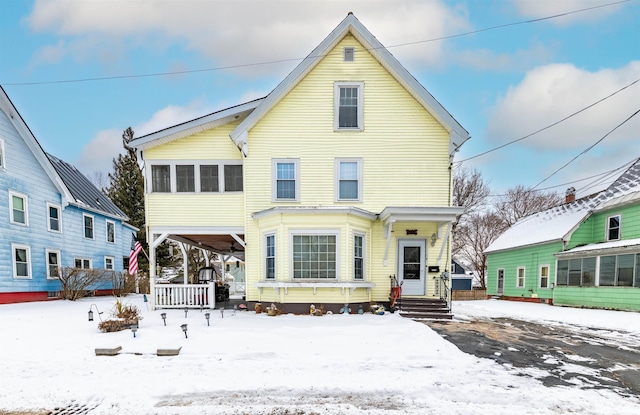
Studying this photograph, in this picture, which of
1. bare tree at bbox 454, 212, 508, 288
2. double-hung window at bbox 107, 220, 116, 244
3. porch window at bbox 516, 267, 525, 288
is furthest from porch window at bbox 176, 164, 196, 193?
bare tree at bbox 454, 212, 508, 288

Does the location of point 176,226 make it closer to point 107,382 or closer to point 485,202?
point 107,382

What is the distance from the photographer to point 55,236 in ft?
53.2

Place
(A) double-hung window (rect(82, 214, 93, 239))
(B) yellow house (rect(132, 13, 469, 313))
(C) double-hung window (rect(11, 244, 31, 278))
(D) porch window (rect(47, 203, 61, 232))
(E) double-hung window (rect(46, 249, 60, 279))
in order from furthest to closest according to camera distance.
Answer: (A) double-hung window (rect(82, 214, 93, 239)), (D) porch window (rect(47, 203, 61, 232)), (E) double-hung window (rect(46, 249, 60, 279)), (C) double-hung window (rect(11, 244, 31, 278)), (B) yellow house (rect(132, 13, 469, 313))

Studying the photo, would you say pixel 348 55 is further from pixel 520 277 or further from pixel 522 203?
pixel 522 203

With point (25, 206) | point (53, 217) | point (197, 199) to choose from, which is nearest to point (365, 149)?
point (197, 199)

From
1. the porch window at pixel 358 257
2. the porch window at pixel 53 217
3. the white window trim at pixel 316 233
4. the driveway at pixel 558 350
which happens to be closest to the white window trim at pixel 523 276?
the driveway at pixel 558 350

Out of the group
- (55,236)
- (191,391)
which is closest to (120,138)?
(55,236)

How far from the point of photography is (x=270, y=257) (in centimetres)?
1077

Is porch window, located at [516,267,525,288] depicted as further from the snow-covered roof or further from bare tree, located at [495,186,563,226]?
bare tree, located at [495,186,563,226]

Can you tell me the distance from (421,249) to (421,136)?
14.1ft

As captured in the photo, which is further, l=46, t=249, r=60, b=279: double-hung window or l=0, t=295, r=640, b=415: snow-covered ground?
l=46, t=249, r=60, b=279: double-hung window

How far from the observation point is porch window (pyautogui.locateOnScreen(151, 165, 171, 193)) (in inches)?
448

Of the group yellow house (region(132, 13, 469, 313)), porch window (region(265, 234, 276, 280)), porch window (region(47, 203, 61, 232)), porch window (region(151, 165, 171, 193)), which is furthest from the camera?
porch window (region(47, 203, 61, 232))

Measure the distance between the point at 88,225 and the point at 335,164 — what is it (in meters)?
17.5
